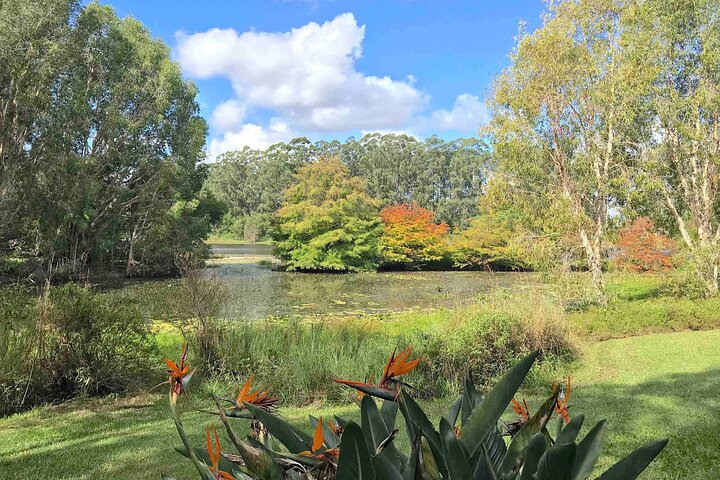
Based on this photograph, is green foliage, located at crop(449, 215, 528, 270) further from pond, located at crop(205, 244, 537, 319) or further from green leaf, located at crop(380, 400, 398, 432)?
green leaf, located at crop(380, 400, 398, 432)

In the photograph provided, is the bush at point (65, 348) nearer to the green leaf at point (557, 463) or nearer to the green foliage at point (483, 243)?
the green leaf at point (557, 463)

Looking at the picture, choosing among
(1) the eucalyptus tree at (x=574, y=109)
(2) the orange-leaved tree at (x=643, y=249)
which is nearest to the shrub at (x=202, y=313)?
(1) the eucalyptus tree at (x=574, y=109)

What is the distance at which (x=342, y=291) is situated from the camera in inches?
714

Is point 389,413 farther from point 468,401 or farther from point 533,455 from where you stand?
point 533,455

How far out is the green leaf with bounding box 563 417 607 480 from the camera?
0.93 meters

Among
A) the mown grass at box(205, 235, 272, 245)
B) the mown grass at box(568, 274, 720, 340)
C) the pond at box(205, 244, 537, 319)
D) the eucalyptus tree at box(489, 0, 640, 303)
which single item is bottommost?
the pond at box(205, 244, 537, 319)

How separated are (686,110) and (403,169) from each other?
44742 mm

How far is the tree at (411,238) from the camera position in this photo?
28.0 metres

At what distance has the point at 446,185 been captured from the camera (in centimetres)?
5750

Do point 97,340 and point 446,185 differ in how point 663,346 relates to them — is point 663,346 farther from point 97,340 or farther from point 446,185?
point 446,185


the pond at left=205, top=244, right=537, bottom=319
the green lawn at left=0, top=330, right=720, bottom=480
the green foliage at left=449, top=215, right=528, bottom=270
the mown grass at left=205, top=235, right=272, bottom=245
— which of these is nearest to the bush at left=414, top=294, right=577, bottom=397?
the green lawn at left=0, top=330, right=720, bottom=480

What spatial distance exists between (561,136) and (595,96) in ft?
3.84

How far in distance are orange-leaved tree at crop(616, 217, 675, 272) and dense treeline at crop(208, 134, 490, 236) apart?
3074cm

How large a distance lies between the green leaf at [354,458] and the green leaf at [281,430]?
13.1 inches
